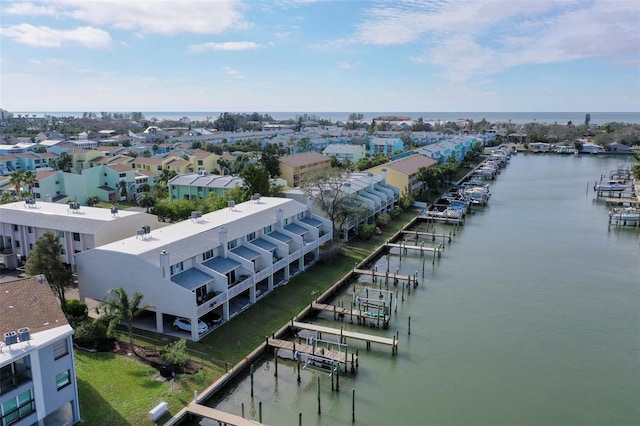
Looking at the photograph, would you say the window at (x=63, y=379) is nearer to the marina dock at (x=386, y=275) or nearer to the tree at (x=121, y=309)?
the tree at (x=121, y=309)

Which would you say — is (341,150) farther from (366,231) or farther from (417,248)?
(417,248)

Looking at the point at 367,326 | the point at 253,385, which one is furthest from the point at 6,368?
the point at 367,326

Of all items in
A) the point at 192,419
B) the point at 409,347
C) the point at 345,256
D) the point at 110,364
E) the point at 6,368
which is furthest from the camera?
the point at 345,256

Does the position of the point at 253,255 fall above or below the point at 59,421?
above

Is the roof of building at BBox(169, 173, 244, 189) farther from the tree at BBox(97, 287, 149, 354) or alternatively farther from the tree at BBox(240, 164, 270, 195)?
the tree at BBox(97, 287, 149, 354)

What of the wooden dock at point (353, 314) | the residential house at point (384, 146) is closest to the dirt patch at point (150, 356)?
the wooden dock at point (353, 314)

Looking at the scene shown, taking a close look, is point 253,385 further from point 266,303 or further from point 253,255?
point 253,255
